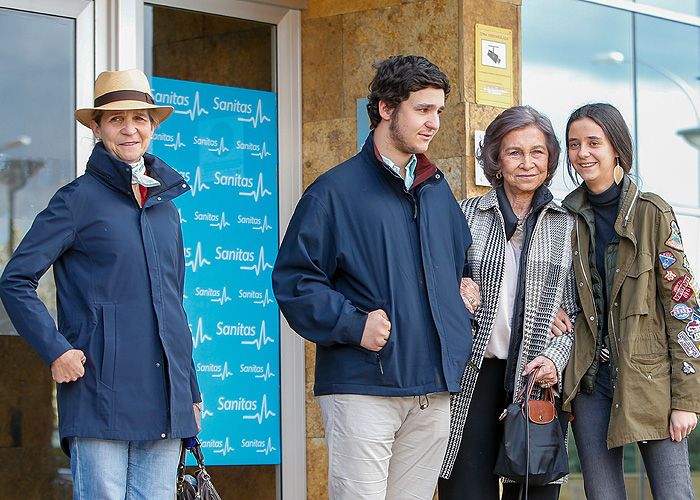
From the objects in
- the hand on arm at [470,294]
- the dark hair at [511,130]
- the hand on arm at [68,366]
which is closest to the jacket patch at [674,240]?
the dark hair at [511,130]

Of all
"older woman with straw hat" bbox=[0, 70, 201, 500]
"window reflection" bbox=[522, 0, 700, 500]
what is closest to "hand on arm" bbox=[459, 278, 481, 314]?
"older woman with straw hat" bbox=[0, 70, 201, 500]

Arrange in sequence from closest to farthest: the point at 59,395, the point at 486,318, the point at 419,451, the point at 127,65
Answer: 1. the point at 59,395
2. the point at 419,451
3. the point at 486,318
4. the point at 127,65

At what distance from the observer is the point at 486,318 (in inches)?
187

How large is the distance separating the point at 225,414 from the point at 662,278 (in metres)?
2.67

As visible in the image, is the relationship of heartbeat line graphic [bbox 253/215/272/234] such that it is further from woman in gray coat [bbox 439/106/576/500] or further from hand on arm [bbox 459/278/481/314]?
hand on arm [bbox 459/278/481/314]

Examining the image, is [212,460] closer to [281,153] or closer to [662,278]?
[281,153]

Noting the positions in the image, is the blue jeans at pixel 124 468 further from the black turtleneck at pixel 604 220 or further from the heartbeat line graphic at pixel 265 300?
the heartbeat line graphic at pixel 265 300

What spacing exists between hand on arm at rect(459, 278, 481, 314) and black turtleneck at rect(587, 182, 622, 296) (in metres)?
0.52

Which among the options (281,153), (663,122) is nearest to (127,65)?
(281,153)

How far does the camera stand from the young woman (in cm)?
464

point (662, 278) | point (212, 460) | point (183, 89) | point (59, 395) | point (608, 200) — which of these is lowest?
point (212, 460)

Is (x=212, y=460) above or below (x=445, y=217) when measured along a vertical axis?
below

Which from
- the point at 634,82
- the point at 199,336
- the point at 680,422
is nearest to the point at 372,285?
the point at 680,422

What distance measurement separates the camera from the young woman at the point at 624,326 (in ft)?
15.2
